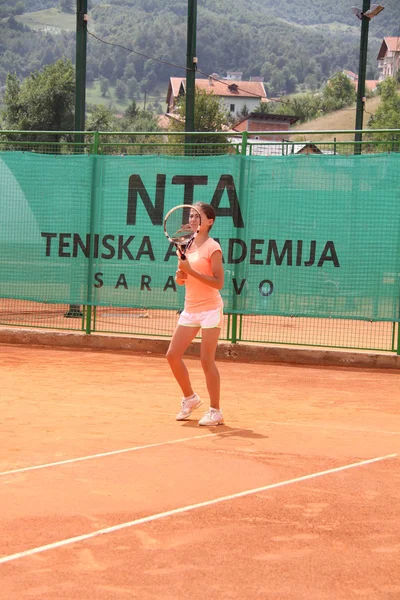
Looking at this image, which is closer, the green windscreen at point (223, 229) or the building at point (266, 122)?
the green windscreen at point (223, 229)

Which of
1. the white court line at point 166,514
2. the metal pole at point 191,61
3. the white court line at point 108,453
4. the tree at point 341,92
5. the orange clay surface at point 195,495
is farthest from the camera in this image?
the tree at point 341,92

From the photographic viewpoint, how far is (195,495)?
19.9ft

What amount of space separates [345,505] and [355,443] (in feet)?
6.29

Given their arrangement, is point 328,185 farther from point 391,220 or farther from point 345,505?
point 345,505

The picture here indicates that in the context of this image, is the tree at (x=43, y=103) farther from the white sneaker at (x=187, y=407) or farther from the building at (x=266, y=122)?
the white sneaker at (x=187, y=407)

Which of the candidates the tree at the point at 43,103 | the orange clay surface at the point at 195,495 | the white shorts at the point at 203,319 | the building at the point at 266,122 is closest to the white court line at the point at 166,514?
→ the orange clay surface at the point at 195,495

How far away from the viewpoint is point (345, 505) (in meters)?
5.91

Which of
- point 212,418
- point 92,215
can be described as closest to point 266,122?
point 92,215

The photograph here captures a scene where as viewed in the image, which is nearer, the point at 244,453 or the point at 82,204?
the point at 244,453

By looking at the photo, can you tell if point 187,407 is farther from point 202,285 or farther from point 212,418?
point 202,285

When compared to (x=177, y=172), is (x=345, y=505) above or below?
below

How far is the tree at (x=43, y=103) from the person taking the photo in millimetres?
66438

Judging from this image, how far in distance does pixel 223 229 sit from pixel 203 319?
15.3ft

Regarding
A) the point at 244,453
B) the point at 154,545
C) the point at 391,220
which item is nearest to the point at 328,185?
the point at 391,220
